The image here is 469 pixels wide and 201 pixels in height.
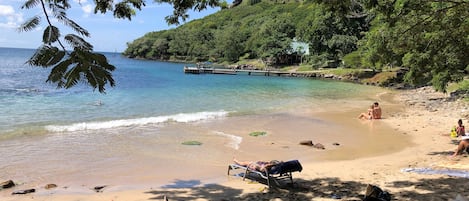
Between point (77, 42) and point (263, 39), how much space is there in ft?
268

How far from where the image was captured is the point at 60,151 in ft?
44.6

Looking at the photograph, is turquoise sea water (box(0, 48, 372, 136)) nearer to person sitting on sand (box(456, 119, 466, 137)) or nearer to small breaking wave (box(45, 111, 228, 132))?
small breaking wave (box(45, 111, 228, 132))

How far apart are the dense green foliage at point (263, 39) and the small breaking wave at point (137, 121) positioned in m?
6.69

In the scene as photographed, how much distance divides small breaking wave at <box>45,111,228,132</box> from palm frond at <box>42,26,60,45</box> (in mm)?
15206

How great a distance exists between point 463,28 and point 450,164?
10.9 feet

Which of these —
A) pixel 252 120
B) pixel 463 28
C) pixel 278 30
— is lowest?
pixel 252 120

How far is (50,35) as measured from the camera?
137 inches

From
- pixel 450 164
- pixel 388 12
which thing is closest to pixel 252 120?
pixel 450 164

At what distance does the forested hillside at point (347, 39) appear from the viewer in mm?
9500

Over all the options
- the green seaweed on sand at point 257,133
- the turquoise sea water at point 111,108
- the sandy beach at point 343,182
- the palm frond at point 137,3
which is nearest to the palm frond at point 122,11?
the palm frond at point 137,3

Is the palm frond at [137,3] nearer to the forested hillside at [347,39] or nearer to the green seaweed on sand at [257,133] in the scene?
the forested hillside at [347,39]

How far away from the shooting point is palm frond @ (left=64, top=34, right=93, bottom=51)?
343 centimetres

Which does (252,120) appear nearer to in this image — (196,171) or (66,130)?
(66,130)

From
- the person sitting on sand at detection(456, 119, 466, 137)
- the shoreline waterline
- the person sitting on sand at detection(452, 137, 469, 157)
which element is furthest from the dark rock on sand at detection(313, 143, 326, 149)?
the person sitting on sand at detection(456, 119, 466, 137)
